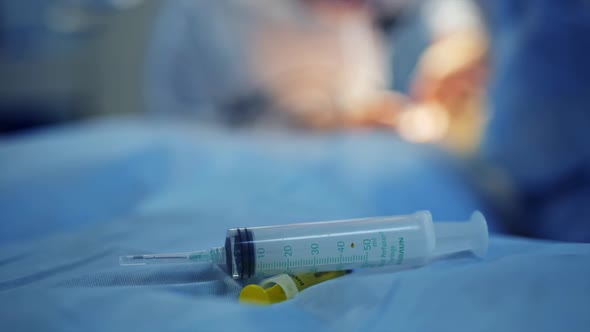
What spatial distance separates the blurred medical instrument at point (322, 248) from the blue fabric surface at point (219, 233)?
11mm

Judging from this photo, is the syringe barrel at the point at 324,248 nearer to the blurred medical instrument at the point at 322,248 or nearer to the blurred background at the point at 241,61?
the blurred medical instrument at the point at 322,248

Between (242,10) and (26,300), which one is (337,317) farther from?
(242,10)

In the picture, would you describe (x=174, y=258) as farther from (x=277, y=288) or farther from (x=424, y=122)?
(x=424, y=122)

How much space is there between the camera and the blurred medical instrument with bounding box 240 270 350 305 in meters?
0.30

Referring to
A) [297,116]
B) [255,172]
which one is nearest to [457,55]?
[297,116]

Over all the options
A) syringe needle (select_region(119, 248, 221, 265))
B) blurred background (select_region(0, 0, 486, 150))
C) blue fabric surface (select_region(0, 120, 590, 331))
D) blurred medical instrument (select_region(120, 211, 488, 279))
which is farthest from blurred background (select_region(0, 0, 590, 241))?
syringe needle (select_region(119, 248, 221, 265))

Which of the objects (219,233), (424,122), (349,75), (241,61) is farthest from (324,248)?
(349,75)

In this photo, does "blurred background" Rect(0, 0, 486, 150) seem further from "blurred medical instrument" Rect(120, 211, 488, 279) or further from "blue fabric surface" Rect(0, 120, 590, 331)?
"blurred medical instrument" Rect(120, 211, 488, 279)

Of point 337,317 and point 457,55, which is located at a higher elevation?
point 457,55

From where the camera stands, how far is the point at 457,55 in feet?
4.05

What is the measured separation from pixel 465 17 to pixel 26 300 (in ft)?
5.95

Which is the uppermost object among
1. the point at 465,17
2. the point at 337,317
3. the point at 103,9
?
the point at 103,9

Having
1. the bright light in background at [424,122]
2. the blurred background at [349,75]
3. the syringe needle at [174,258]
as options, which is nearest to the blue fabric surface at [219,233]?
the syringe needle at [174,258]

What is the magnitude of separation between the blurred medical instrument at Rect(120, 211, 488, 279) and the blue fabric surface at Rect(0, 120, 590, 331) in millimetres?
11
